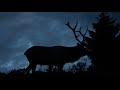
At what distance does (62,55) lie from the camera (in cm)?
1430

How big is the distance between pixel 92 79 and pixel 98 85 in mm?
81

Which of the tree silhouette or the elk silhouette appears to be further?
the tree silhouette

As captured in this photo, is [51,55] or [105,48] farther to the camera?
[105,48]

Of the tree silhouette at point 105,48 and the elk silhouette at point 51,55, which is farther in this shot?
the tree silhouette at point 105,48
